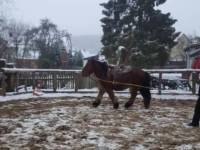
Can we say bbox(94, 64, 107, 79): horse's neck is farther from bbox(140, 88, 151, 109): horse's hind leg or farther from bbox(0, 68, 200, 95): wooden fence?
bbox(0, 68, 200, 95): wooden fence

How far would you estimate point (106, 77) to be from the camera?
14.3 m

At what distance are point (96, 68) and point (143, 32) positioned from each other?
2640 cm

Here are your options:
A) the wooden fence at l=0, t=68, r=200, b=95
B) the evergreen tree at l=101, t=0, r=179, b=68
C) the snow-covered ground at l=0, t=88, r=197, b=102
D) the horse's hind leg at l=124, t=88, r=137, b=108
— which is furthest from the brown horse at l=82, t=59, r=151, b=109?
the evergreen tree at l=101, t=0, r=179, b=68

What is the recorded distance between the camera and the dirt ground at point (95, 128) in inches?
336

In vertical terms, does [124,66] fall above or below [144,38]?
below

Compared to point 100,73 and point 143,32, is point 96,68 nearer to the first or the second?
point 100,73

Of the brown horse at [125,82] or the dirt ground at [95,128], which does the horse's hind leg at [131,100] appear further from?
the dirt ground at [95,128]

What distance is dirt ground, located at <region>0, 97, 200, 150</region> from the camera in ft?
28.0

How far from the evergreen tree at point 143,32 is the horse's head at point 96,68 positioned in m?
24.1

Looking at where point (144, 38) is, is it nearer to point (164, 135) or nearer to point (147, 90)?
point (147, 90)

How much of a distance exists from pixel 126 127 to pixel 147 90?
402 centimetres

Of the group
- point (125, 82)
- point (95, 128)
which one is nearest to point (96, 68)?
point (125, 82)

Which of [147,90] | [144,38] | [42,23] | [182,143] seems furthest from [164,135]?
[42,23]

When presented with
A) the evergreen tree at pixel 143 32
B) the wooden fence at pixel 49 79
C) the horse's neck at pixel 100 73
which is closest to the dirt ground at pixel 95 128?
the horse's neck at pixel 100 73
